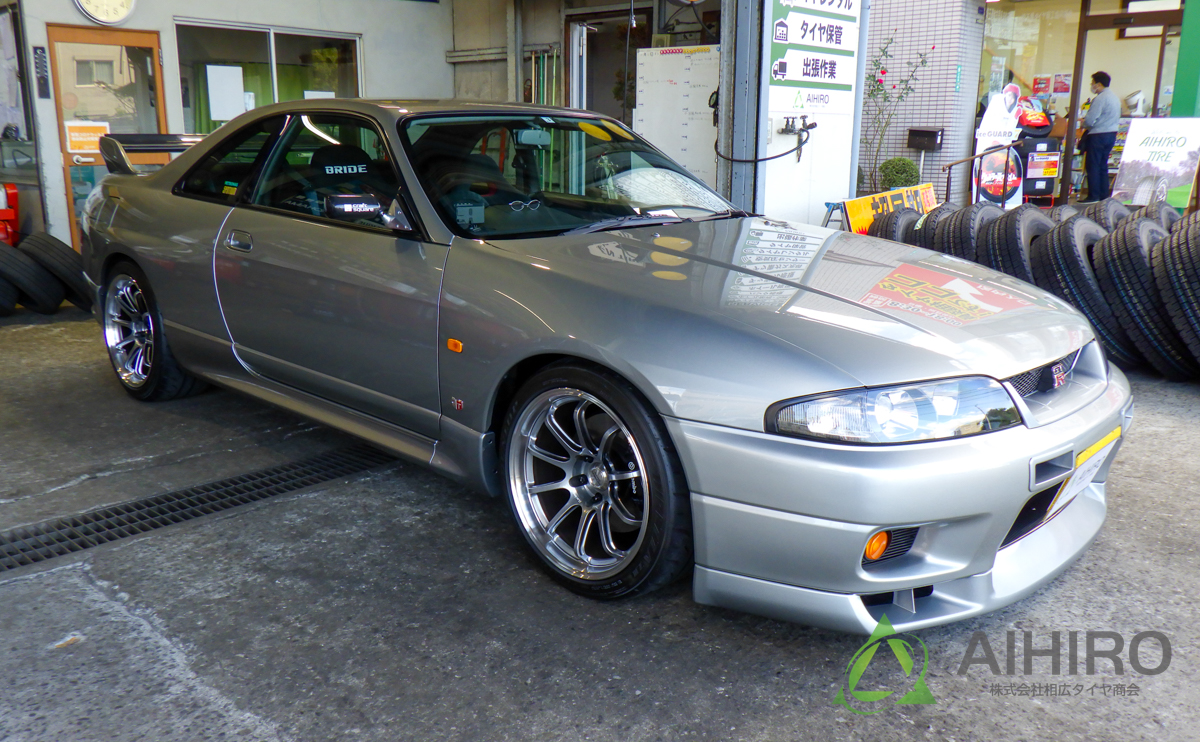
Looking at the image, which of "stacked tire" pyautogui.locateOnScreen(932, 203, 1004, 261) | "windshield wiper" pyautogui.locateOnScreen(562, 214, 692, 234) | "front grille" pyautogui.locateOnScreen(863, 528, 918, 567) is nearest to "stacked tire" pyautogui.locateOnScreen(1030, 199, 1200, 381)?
"stacked tire" pyautogui.locateOnScreen(932, 203, 1004, 261)

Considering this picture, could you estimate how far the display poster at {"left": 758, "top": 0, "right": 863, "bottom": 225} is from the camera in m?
6.78

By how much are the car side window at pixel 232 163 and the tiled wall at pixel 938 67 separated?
10.5 metres

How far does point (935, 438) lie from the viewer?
2.09 metres

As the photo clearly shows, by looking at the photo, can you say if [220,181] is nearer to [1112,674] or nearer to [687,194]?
[687,194]

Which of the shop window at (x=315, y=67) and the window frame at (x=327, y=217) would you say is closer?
the window frame at (x=327, y=217)

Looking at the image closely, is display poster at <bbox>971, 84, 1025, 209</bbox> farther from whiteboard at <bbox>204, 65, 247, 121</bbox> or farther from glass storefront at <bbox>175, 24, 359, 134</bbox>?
whiteboard at <bbox>204, 65, 247, 121</bbox>

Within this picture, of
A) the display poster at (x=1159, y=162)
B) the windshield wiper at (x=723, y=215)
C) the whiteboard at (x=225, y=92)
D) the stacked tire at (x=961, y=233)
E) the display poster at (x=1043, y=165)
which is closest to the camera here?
the windshield wiper at (x=723, y=215)

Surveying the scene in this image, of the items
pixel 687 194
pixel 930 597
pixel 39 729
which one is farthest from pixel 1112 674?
pixel 39 729

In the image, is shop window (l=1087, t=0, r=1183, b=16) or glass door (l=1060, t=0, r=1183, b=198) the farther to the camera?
glass door (l=1060, t=0, r=1183, b=198)

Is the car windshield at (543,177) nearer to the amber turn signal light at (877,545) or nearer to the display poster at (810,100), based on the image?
the amber turn signal light at (877,545)

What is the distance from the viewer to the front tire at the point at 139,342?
4164 mm

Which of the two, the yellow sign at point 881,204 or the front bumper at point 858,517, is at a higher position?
the yellow sign at point 881,204

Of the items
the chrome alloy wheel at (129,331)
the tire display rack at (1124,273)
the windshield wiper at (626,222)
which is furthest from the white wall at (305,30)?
the tire display rack at (1124,273)

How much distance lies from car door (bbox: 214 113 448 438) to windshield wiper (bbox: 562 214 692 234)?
1.63 ft
